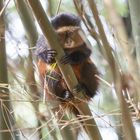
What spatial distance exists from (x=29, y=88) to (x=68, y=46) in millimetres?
389

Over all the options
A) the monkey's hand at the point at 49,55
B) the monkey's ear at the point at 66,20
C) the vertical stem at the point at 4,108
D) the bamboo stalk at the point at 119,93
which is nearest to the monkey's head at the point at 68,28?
the monkey's ear at the point at 66,20

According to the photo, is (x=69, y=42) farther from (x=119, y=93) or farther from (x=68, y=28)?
(x=119, y=93)

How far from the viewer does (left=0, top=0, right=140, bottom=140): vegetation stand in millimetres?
658

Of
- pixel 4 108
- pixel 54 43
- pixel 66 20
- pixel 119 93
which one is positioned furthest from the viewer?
pixel 66 20

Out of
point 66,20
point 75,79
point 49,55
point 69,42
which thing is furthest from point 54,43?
point 66,20

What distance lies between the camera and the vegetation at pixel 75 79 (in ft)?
2.16

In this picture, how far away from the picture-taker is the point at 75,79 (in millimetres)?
1236

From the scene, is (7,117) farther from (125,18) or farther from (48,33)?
(125,18)

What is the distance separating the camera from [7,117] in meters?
A: 1.52

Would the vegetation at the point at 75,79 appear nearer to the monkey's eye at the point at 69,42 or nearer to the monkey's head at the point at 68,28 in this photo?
the monkey's head at the point at 68,28

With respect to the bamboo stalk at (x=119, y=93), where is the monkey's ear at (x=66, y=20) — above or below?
above

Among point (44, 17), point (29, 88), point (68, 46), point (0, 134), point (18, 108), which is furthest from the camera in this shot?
point (18, 108)

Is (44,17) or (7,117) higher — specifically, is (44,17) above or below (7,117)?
above

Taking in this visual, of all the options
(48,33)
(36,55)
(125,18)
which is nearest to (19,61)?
(36,55)
